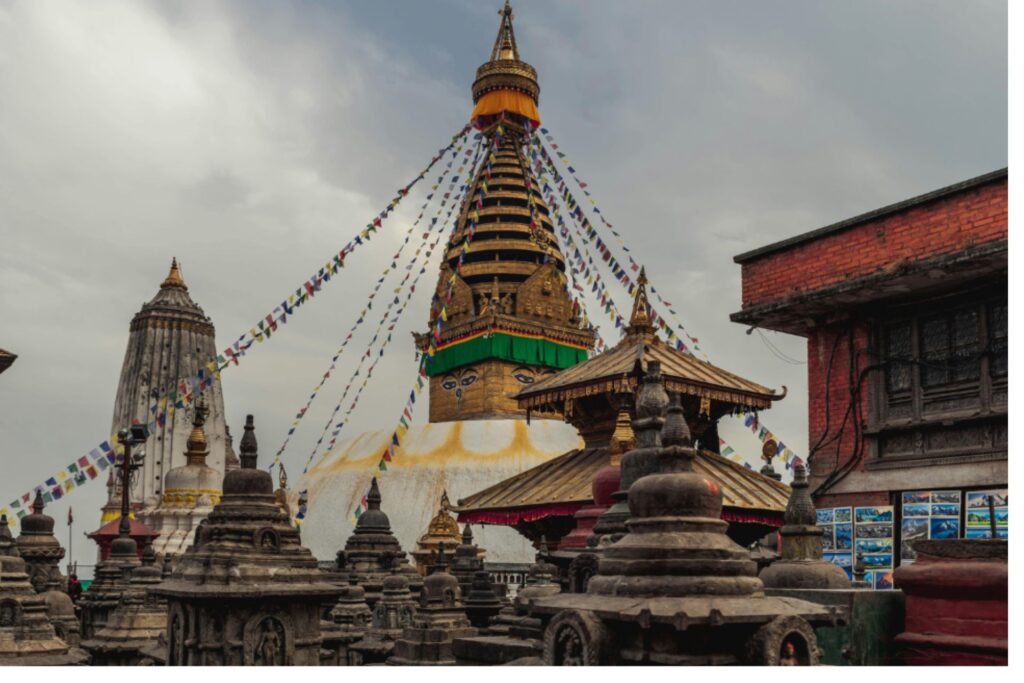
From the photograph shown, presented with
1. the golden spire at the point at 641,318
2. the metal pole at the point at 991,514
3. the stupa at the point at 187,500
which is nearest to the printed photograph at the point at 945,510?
the metal pole at the point at 991,514

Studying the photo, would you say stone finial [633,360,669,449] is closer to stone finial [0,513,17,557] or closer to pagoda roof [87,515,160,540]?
stone finial [0,513,17,557]

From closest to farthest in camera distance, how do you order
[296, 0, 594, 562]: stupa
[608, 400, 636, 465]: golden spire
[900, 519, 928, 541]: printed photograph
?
[900, 519, 928, 541]: printed photograph < [608, 400, 636, 465]: golden spire < [296, 0, 594, 562]: stupa

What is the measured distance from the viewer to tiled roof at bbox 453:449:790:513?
10148 millimetres

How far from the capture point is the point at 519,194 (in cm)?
2538

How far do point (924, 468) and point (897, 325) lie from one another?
1.11 m

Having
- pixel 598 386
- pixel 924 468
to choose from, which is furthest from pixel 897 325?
pixel 598 386

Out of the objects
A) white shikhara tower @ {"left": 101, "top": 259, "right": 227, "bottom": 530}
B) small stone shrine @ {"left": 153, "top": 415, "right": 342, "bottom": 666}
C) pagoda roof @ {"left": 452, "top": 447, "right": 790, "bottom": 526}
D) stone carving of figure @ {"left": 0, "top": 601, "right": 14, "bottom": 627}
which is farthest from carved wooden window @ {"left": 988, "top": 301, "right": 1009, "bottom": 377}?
white shikhara tower @ {"left": 101, "top": 259, "right": 227, "bottom": 530}

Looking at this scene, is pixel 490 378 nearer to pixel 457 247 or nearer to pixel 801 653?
pixel 457 247

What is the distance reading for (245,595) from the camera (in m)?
6.87

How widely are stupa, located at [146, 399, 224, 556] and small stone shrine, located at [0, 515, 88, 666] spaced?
876 cm

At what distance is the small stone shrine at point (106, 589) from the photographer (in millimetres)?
13172

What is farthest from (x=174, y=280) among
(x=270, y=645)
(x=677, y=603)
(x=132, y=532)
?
(x=677, y=603)

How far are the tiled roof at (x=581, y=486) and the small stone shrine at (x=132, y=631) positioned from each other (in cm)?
337

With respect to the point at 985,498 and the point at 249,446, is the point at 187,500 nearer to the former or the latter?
the point at 249,446
